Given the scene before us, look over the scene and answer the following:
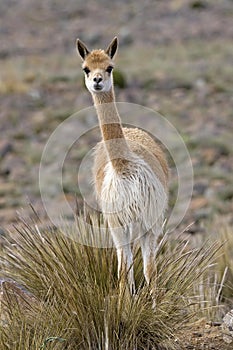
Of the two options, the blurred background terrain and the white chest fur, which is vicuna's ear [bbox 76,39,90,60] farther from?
the blurred background terrain

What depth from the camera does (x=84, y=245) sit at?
577 centimetres

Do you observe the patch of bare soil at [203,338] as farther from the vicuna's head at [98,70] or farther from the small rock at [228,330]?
the vicuna's head at [98,70]

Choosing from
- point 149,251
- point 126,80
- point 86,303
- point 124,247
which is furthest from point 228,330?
point 126,80

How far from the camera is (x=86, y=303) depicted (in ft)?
16.7

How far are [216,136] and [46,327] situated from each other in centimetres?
1284

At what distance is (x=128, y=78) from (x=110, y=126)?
18595 millimetres

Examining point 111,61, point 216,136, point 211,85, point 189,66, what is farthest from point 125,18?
point 111,61

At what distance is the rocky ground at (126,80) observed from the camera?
47.9 ft

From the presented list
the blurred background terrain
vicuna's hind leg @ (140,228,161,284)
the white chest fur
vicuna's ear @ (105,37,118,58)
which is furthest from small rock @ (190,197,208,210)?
vicuna's ear @ (105,37,118,58)

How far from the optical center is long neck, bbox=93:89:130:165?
5.76 meters

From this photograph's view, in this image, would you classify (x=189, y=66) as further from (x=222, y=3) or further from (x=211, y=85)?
(x=222, y=3)

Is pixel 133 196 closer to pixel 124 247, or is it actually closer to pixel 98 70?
pixel 124 247

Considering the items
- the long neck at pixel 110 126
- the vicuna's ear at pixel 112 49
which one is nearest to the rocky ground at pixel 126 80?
the long neck at pixel 110 126

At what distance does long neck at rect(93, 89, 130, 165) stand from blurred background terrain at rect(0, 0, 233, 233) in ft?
2.27
